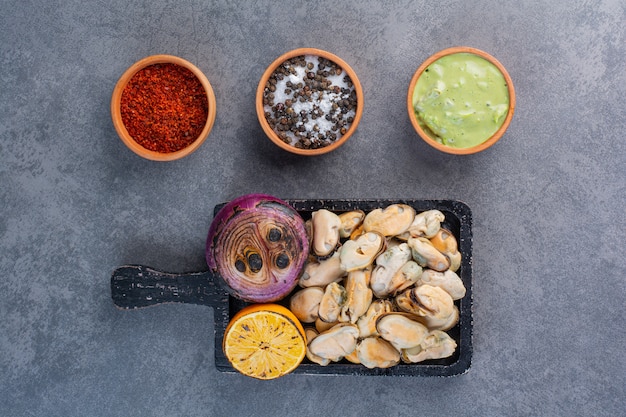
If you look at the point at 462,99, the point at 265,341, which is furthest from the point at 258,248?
the point at 462,99

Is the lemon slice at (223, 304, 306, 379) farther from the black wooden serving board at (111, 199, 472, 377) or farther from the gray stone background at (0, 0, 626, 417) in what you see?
the gray stone background at (0, 0, 626, 417)

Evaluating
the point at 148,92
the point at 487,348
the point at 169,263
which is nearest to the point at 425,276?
the point at 487,348

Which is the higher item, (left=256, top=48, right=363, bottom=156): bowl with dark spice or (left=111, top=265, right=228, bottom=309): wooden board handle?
(left=256, top=48, right=363, bottom=156): bowl with dark spice

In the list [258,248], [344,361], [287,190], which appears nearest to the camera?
[258,248]

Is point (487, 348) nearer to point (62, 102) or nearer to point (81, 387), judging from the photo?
point (81, 387)

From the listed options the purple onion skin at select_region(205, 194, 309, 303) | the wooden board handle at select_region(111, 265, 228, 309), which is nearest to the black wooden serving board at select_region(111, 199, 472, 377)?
the wooden board handle at select_region(111, 265, 228, 309)

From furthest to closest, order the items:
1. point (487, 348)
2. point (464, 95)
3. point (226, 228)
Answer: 1. point (487, 348)
2. point (464, 95)
3. point (226, 228)

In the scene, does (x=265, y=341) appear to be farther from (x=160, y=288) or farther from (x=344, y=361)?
(x=160, y=288)
